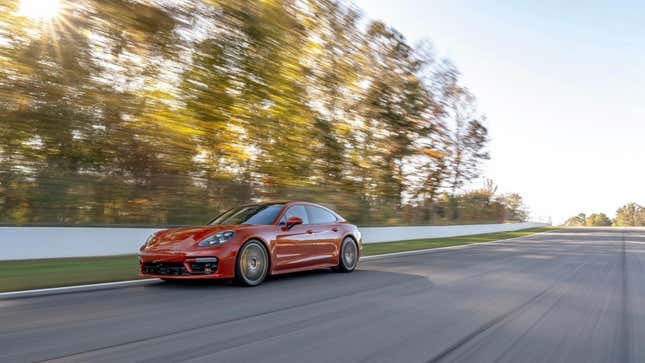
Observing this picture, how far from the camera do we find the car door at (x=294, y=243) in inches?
325

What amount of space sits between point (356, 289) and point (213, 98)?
9.74 meters

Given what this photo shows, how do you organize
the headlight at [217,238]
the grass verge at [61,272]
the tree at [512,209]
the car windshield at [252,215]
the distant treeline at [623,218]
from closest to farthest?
1. the headlight at [217,238]
2. the grass verge at [61,272]
3. the car windshield at [252,215]
4. the tree at [512,209]
5. the distant treeline at [623,218]

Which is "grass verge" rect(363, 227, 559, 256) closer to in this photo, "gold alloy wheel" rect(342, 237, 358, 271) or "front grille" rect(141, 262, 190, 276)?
"gold alloy wheel" rect(342, 237, 358, 271)

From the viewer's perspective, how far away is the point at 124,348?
4055 mm

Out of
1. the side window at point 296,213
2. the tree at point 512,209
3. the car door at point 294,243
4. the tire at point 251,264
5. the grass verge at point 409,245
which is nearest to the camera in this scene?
the tire at point 251,264

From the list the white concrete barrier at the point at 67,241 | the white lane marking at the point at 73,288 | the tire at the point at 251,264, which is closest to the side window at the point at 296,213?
the tire at the point at 251,264

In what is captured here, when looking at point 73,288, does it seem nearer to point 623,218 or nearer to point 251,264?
point 251,264

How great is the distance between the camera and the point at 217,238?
735 centimetres

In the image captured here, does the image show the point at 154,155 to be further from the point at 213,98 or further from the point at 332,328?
the point at 332,328

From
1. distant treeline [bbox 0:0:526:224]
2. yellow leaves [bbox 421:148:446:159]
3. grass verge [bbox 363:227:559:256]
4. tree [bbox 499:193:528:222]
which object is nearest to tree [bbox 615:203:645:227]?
tree [bbox 499:193:528:222]

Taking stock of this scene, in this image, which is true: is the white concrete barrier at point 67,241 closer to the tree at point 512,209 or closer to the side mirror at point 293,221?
the side mirror at point 293,221

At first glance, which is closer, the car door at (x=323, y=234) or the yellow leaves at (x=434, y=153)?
the car door at (x=323, y=234)

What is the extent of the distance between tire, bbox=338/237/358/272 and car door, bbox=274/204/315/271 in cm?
95

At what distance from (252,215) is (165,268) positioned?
1761mm
